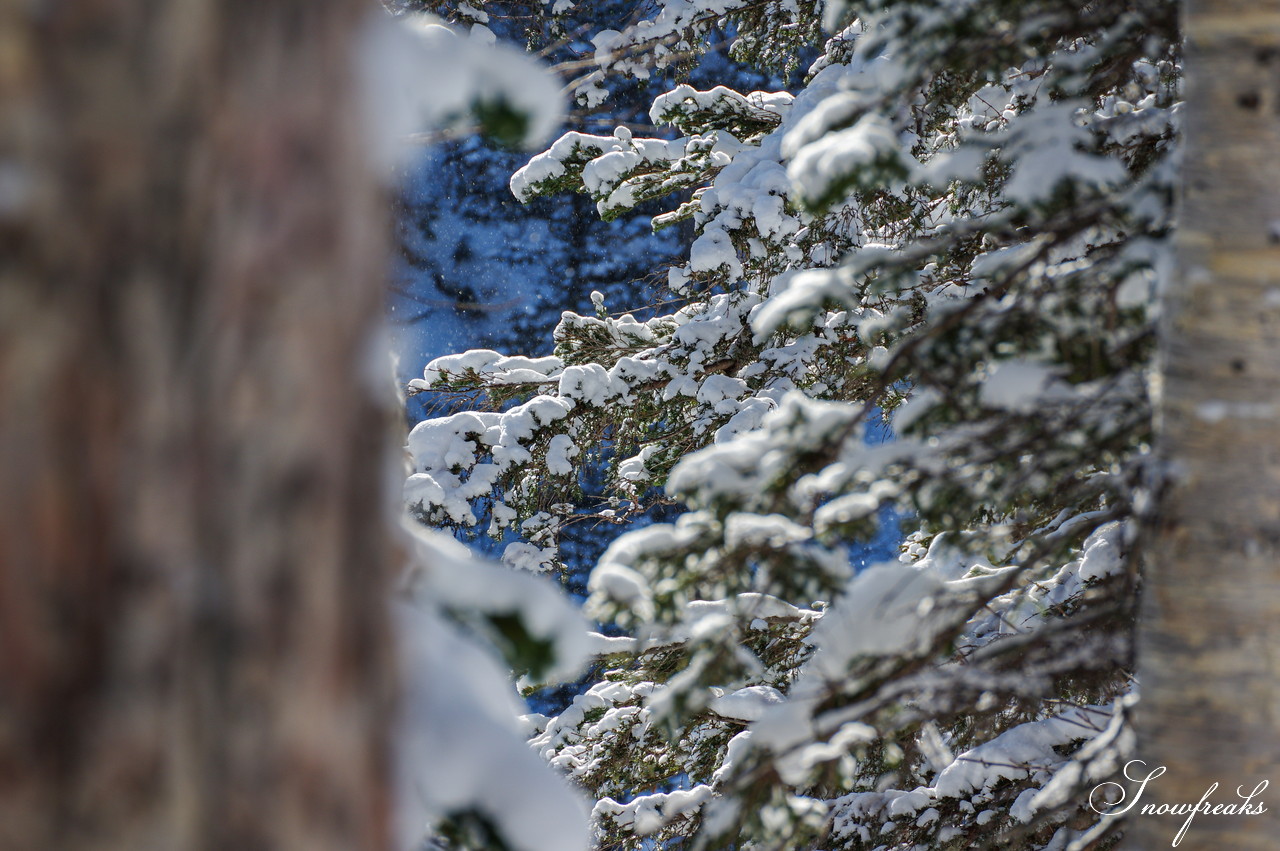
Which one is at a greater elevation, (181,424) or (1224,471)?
(181,424)

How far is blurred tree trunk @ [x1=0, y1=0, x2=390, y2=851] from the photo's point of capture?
0.58 meters

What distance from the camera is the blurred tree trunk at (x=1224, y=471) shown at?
1.57 meters

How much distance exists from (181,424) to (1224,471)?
1.68 meters

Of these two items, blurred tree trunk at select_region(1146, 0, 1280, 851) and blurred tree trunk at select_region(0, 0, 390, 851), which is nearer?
blurred tree trunk at select_region(0, 0, 390, 851)

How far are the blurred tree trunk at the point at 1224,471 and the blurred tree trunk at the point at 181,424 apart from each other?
59.1 inches

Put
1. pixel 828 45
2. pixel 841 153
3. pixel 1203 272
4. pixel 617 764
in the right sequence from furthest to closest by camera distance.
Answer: pixel 828 45
pixel 617 764
pixel 841 153
pixel 1203 272

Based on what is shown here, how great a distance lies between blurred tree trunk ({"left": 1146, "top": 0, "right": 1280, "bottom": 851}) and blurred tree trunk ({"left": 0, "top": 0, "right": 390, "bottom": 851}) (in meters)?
1.50

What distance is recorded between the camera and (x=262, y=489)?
2.16 ft

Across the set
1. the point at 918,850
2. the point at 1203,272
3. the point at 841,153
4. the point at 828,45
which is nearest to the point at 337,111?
the point at 841,153

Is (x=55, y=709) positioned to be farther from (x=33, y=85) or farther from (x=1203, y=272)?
(x=1203, y=272)

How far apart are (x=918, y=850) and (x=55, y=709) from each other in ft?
13.4

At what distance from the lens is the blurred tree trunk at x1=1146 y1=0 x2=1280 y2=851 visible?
1574 mm

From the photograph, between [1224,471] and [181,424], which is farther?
[1224,471]

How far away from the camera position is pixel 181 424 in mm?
626
